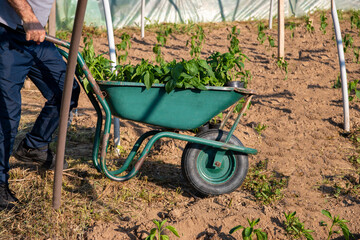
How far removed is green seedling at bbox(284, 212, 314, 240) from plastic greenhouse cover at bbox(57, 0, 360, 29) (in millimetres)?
5764

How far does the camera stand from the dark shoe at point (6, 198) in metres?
2.47

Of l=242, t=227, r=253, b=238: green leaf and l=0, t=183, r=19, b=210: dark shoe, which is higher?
l=242, t=227, r=253, b=238: green leaf

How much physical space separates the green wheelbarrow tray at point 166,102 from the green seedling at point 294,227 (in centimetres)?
75

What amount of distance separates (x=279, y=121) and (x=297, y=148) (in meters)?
0.51

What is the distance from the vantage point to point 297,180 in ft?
10.1

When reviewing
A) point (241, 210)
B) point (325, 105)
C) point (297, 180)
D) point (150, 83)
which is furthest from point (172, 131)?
Result: point (325, 105)

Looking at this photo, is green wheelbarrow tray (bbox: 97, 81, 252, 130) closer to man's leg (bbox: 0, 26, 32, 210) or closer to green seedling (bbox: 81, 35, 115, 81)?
green seedling (bbox: 81, 35, 115, 81)

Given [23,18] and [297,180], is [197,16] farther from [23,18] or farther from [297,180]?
[23,18]

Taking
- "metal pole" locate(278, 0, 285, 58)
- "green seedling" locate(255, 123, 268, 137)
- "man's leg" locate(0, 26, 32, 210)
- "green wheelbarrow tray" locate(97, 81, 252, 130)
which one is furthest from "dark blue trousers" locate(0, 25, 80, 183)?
"metal pole" locate(278, 0, 285, 58)

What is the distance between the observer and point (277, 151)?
11.6 ft

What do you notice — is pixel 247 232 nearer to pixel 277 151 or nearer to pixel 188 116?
pixel 188 116

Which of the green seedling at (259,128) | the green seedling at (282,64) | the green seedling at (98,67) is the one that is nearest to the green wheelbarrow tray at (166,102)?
the green seedling at (98,67)

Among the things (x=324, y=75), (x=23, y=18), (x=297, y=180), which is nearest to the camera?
(x=23, y=18)

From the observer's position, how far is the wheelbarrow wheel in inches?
107
